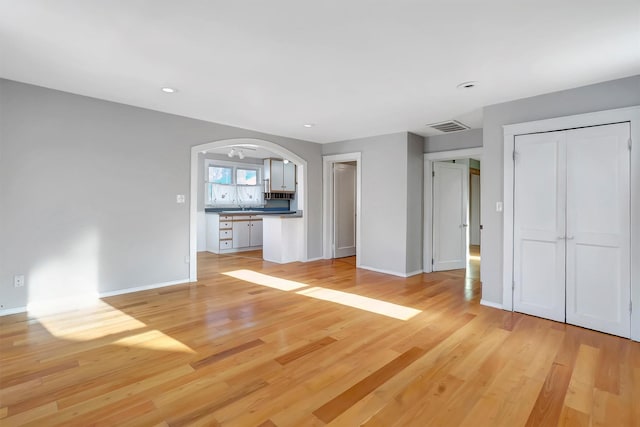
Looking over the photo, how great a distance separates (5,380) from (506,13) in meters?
4.25

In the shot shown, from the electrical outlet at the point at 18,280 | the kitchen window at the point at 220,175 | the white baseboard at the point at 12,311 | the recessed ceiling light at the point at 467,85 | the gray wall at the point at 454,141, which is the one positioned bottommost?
the white baseboard at the point at 12,311

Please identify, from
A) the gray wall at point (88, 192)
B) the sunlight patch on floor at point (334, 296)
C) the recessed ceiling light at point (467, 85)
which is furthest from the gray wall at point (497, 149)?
the gray wall at point (88, 192)

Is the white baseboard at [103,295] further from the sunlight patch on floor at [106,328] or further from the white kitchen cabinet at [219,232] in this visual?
the white kitchen cabinet at [219,232]

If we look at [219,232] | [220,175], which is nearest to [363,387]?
[219,232]

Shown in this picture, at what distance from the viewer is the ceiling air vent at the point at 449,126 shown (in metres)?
4.87

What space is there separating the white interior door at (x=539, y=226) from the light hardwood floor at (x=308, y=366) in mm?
277

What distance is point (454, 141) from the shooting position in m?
5.47

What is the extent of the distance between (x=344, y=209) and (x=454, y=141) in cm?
280

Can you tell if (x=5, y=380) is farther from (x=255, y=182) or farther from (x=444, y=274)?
(x=255, y=182)

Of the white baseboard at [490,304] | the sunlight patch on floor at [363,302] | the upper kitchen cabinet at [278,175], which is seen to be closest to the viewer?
the sunlight patch on floor at [363,302]

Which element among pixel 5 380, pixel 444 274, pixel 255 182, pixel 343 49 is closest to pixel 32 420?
pixel 5 380

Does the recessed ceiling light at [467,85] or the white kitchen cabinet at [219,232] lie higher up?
the recessed ceiling light at [467,85]

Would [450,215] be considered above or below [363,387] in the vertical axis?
above

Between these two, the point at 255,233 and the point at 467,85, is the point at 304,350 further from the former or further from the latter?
the point at 255,233
